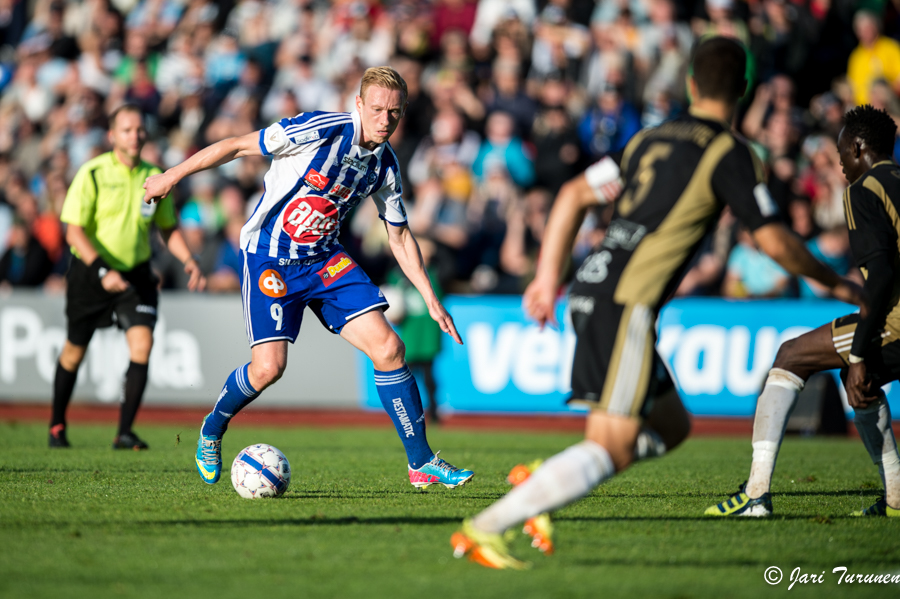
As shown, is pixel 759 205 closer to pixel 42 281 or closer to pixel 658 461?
pixel 658 461

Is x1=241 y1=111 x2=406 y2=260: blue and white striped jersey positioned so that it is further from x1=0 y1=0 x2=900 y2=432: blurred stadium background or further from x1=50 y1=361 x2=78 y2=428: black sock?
x1=0 y1=0 x2=900 y2=432: blurred stadium background

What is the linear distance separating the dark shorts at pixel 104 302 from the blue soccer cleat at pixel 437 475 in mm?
3829

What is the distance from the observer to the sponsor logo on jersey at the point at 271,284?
6.89 meters

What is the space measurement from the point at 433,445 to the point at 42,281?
9.09 meters

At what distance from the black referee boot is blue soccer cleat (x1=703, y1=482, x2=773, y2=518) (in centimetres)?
577

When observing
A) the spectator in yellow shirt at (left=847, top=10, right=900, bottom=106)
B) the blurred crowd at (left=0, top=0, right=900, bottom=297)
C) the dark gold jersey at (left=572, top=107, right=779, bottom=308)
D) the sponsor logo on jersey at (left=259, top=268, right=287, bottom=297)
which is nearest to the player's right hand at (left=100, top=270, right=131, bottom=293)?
the sponsor logo on jersey at (left=259, top=268, right=287, bottom=297)

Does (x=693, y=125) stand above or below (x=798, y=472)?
above

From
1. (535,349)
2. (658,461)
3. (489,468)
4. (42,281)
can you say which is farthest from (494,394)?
(42,281)

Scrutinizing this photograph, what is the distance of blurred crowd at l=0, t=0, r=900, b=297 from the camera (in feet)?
51.3

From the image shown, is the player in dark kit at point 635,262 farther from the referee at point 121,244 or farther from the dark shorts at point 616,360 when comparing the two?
the referee at point 121,244

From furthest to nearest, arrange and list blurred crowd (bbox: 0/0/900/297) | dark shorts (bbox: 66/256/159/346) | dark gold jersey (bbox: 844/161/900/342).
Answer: blurred crowd (bbox: 0/0/900/297), dark shorts (bbox: 66/256/159/346), dark gold jersey (bbox: 844/161/900/342)

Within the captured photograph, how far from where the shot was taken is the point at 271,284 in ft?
22.6

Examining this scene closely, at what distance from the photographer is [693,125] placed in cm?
471

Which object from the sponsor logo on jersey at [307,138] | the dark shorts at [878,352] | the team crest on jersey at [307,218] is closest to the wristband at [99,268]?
the team crest on jersey at [307,218]
